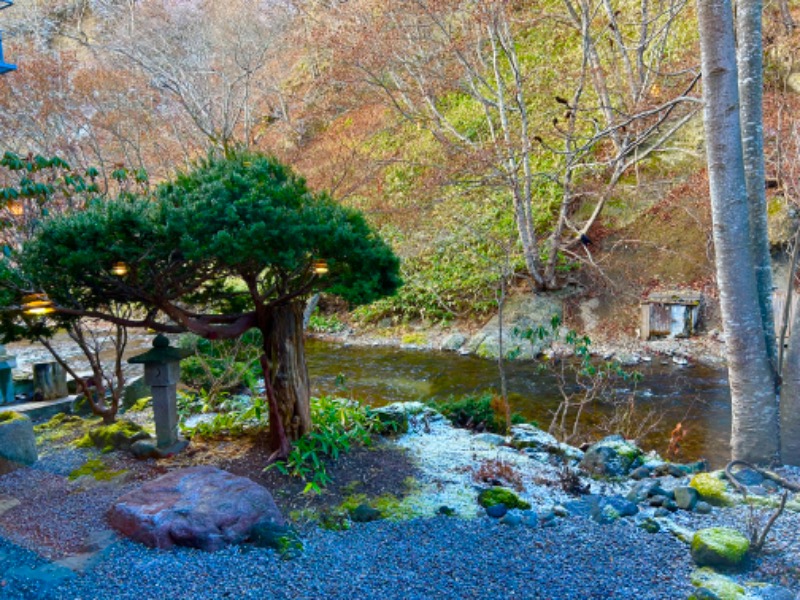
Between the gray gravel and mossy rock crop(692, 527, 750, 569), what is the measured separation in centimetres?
10

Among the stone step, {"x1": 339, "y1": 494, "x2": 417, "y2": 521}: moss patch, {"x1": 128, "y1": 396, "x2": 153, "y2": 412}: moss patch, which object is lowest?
{"x1": 339, "y1": 494, "x2": 417, "y2": 521}: moss patch

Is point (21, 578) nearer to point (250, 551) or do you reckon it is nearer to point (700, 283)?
point (250, 551)

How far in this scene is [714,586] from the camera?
2.85 meters

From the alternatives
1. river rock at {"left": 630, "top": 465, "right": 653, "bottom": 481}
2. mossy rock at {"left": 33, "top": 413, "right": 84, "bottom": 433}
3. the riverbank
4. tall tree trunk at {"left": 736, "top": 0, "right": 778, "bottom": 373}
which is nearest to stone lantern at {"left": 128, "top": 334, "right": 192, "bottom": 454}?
the riverbank

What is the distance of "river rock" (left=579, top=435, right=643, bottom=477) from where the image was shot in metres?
4.84

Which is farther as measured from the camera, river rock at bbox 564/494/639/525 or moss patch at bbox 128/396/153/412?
Answer: moss patch at bbox 128/396/153/412

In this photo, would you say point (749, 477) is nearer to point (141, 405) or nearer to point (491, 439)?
point (491, 439)

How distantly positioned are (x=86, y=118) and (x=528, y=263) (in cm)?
956

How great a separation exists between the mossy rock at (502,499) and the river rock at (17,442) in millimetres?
3779

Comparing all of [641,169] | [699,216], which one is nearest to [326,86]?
[641,169]

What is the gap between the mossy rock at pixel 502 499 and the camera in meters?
3.96

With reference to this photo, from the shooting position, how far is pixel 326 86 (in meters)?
13.9

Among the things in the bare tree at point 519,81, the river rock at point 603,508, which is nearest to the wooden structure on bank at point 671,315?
the bare tree at point 519,81

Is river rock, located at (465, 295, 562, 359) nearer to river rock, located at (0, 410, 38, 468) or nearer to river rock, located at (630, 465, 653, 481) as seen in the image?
river rock, located at (630, 465, 653, 481)
